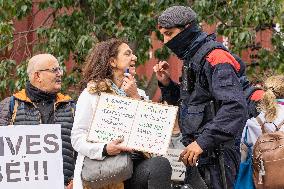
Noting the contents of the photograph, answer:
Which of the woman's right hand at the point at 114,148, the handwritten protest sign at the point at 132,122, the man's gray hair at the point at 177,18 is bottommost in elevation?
the woman's right hand at the point at 114,148

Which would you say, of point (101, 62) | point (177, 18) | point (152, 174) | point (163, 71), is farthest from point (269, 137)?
point (101, 62)

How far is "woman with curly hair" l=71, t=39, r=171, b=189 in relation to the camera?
5320 mm

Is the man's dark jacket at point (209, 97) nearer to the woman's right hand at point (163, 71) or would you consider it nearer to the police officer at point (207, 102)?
the police officer at point (207, 102)

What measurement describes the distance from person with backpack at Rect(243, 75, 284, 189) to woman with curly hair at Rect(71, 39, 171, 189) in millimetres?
977

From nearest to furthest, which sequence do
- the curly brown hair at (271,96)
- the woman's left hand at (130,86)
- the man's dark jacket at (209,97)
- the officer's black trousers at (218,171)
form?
the man's dark jacket at (209,97)
the officer's black trousers at (218,171)
the woman's left hand at (130,86)
the curly brown hair at (271,96)

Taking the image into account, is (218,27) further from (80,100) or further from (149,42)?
(80,100)

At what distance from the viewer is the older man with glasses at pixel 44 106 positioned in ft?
21.3

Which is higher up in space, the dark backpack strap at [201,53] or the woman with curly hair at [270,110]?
the dark backpack strap at [201,53]

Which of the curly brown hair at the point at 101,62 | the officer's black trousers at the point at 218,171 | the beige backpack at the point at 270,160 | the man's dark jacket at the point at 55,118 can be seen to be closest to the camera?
the officer's black trousers at the point at 218,171

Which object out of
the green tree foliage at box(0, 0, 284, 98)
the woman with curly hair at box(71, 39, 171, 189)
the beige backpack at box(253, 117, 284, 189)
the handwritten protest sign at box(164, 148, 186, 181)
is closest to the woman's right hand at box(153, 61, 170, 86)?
the woman with curly hair at box(71, 39, 171, 189)

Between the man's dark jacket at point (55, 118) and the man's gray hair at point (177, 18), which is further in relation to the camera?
the man's dark jacket at point (55, 118)

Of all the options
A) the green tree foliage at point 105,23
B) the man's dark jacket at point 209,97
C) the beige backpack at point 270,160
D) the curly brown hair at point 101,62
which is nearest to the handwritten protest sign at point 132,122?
the man's dark jacket at point 209,97

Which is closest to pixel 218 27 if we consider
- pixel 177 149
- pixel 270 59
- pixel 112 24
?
pixel 270 59

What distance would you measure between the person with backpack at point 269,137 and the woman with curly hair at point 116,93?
3.21 feet
